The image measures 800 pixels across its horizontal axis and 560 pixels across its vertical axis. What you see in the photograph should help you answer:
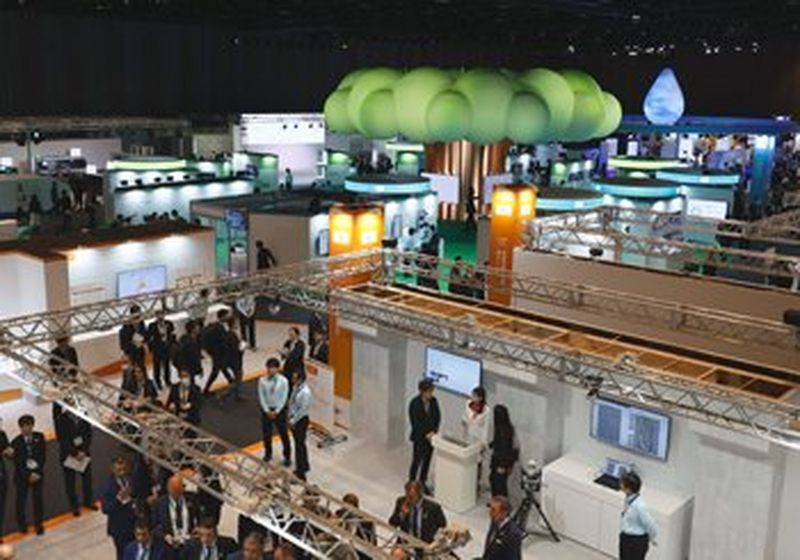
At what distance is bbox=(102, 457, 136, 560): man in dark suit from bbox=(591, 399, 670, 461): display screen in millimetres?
4657

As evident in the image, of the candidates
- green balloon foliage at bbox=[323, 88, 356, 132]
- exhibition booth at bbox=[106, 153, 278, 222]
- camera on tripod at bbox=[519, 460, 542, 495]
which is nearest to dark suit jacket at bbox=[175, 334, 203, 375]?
camera on tripod at bbox=[519, 460, 542, 495]

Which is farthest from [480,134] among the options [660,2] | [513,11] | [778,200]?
[778,200]

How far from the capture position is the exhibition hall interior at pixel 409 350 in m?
7.76

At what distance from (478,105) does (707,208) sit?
1249cm

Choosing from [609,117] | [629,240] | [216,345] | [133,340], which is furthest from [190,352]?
[609,117]

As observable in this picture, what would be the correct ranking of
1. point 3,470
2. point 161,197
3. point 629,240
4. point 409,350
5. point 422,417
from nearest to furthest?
point 3,470
point 422,417
point 409,350
point 629,240
point 161,197

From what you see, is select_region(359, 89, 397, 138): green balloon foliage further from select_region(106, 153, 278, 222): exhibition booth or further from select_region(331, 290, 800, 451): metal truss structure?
select_region(106, 153, 278, 222): exhibition booth

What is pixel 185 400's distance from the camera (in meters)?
10.3

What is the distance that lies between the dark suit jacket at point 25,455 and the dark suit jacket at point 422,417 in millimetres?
3837

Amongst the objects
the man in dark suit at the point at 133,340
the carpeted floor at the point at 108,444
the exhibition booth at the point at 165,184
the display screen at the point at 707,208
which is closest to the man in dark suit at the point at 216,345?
the carpeted floor at the point at 108,444

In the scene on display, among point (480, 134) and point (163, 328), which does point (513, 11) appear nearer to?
point (480, 134)

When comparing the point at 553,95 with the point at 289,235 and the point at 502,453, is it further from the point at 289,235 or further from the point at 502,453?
the point at 289,235

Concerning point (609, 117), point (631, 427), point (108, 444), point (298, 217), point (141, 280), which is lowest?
point (108, 444)

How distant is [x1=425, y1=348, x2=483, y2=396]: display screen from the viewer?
33.6ft
